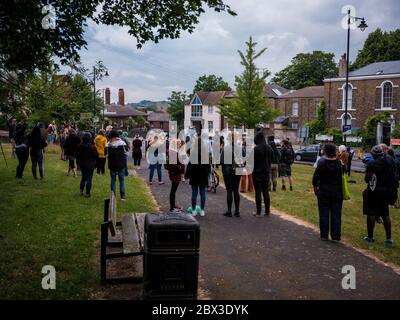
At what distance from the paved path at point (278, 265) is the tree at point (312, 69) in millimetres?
79462

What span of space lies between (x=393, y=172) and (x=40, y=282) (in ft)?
21.0

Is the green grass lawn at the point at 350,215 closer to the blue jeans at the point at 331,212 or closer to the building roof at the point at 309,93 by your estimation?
the blue jeans at the point at 331,212

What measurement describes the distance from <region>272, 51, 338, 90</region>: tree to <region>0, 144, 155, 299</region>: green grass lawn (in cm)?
7719

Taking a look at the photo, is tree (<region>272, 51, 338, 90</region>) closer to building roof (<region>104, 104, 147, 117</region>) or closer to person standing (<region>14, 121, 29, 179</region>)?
building roof (<region>104, 104, 147, 117</region>)

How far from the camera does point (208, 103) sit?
3081 inches

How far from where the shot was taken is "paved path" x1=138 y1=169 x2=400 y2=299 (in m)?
5.70

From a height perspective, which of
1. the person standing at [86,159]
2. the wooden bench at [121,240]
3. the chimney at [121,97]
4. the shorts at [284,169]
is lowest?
the wooden bench at [121,240]

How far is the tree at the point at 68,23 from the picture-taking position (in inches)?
303

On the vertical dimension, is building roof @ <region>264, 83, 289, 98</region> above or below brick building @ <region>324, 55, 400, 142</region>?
above

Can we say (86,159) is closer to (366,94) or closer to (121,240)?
(121,240)

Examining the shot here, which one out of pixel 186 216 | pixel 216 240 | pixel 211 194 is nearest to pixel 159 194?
pixel 211 194

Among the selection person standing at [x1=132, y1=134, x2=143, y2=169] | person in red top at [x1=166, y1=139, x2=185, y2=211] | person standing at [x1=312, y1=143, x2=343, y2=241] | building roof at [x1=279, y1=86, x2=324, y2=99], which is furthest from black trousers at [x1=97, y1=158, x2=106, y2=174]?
building roof at [x1=279, y1=86, x2=324, y2=99]

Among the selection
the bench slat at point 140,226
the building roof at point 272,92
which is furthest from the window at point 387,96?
the bench slat at point 140,226
